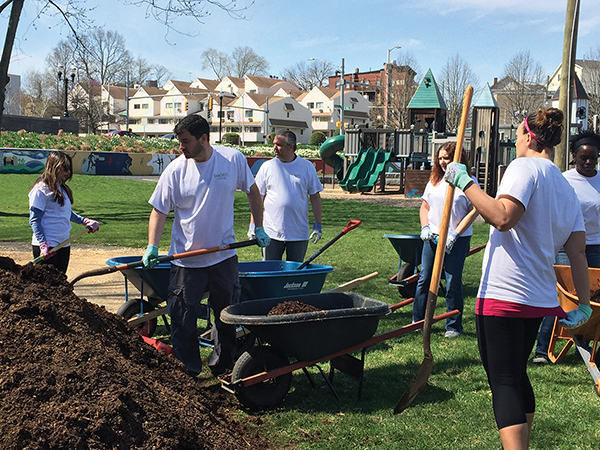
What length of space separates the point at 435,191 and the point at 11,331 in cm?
373

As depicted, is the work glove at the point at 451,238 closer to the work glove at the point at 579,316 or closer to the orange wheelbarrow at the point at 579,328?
the orange wheelbarrow at the point at 579,328

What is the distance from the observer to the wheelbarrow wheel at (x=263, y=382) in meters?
3.93

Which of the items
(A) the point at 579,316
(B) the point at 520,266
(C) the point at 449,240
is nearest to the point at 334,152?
(C) the point at 449,240

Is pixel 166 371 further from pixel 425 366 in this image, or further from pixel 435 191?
pixel 435 191

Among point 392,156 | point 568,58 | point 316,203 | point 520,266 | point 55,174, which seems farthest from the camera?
point 392,156

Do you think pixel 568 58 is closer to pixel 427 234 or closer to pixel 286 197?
pixel 427 234

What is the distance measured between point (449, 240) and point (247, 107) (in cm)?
8282

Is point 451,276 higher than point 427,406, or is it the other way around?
point 451,276

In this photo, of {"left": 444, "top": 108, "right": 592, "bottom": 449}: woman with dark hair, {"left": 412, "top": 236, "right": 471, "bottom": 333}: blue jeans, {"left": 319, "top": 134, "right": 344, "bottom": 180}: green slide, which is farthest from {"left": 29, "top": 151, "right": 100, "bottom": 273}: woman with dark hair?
{"left": 319, "top": 134, "right": 344, "bottom": 180}: green slide

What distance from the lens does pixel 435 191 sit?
565 cm

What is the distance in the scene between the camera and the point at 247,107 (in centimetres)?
8619

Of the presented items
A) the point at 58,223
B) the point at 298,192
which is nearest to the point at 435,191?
the point at 298,192

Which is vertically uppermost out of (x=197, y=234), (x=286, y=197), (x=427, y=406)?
(x=286, y=197)

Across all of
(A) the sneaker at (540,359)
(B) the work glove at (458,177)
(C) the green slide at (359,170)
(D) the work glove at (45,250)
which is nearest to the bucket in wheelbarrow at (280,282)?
(D) the work glove at (45,250)
